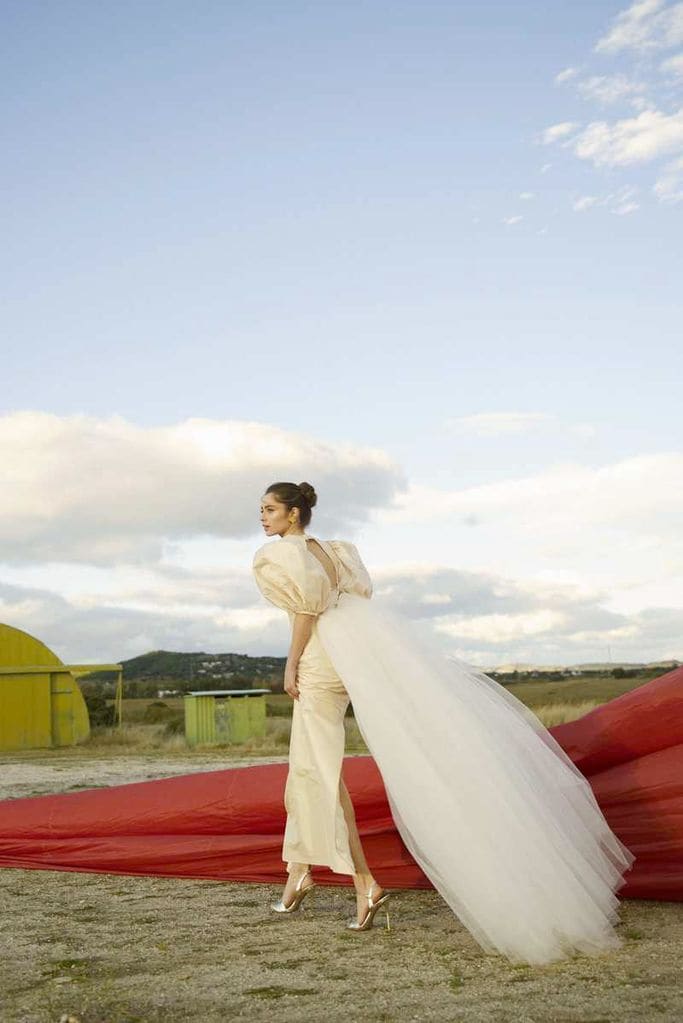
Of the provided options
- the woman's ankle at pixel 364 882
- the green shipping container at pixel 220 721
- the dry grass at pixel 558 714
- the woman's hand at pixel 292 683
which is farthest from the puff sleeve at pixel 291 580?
the green shipping container at pixel 220 721

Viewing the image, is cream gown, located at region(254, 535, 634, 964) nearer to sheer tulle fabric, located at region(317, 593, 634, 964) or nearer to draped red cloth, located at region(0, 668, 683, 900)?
sheer tulle fabric, located at region(317, 593, 634, 964)

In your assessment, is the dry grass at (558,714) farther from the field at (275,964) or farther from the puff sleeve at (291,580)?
the puff sleeve at (291,580)

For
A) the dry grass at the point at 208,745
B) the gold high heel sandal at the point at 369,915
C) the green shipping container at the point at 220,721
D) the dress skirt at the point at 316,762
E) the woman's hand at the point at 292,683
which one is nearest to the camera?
the gold high heel sandal at the point at 369,915

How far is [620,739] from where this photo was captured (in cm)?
544

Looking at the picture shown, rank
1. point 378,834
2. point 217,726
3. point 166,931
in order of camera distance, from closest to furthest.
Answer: point 166,931, point 378,834, point 217,726

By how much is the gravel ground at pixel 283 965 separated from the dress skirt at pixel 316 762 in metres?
0.37

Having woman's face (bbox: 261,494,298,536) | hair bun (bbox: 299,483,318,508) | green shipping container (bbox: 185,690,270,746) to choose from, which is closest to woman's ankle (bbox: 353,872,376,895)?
woman's face (bbox: 261,494,298,536)

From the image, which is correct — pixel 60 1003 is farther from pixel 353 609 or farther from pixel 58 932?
pixel 353 609

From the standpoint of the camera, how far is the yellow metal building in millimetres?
25531

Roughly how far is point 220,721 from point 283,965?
2180cm

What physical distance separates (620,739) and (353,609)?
59.7 inches

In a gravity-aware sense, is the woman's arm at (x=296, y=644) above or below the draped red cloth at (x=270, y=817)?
above

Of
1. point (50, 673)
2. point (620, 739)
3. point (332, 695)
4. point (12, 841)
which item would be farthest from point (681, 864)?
point (50, 673)

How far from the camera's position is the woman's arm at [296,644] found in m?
5.07
